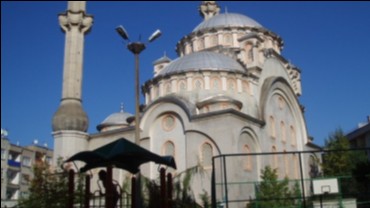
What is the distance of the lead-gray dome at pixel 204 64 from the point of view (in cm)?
2577

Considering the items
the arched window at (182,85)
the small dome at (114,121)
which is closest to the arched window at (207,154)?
the arched window at (182,85)

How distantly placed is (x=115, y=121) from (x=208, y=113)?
42.0 feet

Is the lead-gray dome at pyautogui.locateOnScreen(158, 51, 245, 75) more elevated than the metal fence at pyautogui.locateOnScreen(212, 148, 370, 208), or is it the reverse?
the lead-gray dome at pyautogui.locateOnScreen(158, 51, 245, 75)

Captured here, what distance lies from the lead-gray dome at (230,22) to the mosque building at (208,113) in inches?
107

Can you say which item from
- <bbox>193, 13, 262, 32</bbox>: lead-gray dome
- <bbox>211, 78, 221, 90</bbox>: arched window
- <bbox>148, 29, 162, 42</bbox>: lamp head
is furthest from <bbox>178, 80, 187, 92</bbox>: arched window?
<bbox>148, 29, 162, 42</bbox>: lamp head

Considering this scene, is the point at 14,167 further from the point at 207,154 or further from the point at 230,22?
the point at 207,154

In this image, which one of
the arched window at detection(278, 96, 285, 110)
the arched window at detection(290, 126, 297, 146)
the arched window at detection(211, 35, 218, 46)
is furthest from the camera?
the arched window at detection(211, 35, 218, 46)

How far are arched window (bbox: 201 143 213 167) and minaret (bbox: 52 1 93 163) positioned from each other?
6.23 metres

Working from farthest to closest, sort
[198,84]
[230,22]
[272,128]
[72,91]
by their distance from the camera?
[230,22], [272,128], [198,84], [72,91]

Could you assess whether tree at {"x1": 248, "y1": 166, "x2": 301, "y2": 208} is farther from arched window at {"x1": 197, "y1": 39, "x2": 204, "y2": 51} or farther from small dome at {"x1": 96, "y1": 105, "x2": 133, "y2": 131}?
small dome at {"x1": 96, "y1": 105, "x2": 133, "y2": 131}

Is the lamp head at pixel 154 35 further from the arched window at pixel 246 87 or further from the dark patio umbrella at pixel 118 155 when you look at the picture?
the arched window at pixel 246 87

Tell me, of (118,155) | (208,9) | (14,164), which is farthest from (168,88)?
(14,164)

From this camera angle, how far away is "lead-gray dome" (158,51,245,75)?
2577 centimetres

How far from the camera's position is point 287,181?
47.6ft
